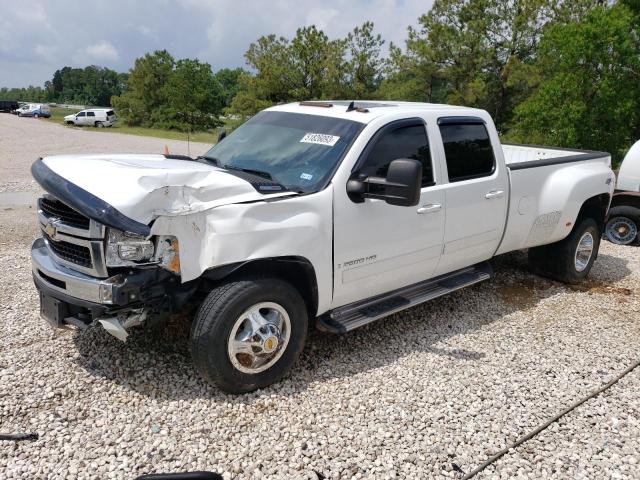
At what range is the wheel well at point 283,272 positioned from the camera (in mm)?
3348

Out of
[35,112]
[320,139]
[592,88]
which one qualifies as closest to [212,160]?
[320,139]

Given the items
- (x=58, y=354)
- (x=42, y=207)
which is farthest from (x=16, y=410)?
(x=42, y=207)

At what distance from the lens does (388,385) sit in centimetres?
388

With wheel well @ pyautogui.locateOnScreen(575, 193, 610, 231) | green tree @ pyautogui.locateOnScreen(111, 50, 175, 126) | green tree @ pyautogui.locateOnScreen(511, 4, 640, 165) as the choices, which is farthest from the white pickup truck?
green tree @ pyautogui.locateOnScreen(111, 50, 175, 126)

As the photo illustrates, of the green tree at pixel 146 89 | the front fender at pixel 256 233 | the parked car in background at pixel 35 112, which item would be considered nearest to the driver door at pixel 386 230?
the front fender at pixel 256 233

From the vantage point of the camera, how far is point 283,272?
12.2 feet

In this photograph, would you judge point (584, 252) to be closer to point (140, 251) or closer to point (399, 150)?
point (399, 150)

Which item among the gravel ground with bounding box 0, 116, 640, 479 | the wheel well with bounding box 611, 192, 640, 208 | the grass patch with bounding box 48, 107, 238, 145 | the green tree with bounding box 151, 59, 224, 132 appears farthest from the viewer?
the green tree with bounding box 151, 59, 224, 132

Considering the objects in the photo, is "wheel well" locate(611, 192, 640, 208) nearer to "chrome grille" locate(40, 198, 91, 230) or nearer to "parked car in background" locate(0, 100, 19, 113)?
"chrome grille" locate(40, 198, 91, 230)

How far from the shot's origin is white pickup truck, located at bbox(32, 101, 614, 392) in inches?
125

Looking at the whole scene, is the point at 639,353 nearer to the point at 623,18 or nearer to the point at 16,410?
the point at 16,410

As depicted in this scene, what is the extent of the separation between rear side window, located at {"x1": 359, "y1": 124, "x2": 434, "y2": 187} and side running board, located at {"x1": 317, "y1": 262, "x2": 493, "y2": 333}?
94cm

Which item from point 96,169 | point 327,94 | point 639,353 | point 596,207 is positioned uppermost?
point 327,94

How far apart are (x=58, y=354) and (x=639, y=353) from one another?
15.6 ft
